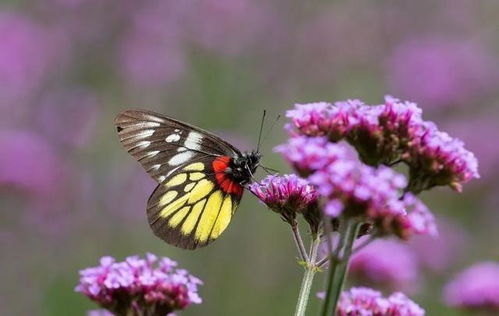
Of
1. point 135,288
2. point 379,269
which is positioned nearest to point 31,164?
point 379,269

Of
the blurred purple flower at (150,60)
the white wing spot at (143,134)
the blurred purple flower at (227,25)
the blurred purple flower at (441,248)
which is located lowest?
the white wing spot at (143,134)

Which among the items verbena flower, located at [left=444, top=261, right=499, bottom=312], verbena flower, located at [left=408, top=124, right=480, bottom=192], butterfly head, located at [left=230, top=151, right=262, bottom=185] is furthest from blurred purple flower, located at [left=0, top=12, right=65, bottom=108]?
verbena flower, located at [left=408, top=124, right=480, bottom=192]

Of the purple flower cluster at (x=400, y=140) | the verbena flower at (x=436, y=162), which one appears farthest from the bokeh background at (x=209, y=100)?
the verbena flower at (x=436, y=162)

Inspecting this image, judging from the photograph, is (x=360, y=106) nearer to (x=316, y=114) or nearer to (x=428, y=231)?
(x=316, y=114)

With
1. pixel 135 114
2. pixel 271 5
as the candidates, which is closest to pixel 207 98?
pixel 271 5

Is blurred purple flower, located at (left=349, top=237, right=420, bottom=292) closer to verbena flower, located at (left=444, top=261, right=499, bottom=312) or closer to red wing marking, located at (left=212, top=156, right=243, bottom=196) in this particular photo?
verbena flower, located at (left=444, top=261, right=499, bottom=312)

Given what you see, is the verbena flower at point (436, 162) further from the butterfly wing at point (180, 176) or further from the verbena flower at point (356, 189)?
the butterfly wing at point (180, 176)
